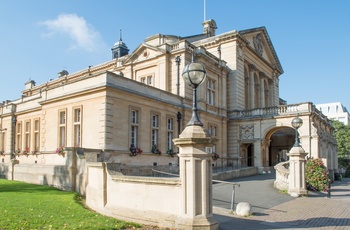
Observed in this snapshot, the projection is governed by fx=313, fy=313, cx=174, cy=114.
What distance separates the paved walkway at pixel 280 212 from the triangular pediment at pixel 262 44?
77.7ft

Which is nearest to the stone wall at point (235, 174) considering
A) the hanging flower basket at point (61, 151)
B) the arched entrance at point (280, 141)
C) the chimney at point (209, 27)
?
the arched entrance at point (280, 141)

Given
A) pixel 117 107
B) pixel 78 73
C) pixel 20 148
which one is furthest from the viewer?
pixel 78 73

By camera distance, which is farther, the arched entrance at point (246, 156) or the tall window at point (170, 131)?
the arched entrance at point (246, 156)

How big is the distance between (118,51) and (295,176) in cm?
3453

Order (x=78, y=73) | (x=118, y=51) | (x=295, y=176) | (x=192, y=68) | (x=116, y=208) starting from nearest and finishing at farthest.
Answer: (x=192, y=68)
(x=116, y=208)
(x=295, y=176)
(x=78, y=73)
(x=118, y=51)

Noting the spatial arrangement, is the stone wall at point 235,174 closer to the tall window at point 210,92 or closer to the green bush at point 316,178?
the green bush at point 316,178

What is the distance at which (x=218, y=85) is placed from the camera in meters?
31.4

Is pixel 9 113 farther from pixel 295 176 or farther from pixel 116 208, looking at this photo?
pixel 295 176

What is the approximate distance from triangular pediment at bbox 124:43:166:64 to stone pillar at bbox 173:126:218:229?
2023cm

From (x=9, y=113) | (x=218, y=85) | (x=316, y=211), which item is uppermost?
(x=218, y=85)

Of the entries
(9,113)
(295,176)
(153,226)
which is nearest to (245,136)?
(295,176)

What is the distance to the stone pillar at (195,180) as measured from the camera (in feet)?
25.8

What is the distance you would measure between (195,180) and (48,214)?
490 cm

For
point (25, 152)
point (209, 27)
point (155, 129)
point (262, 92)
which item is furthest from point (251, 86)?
point (25, 152)
